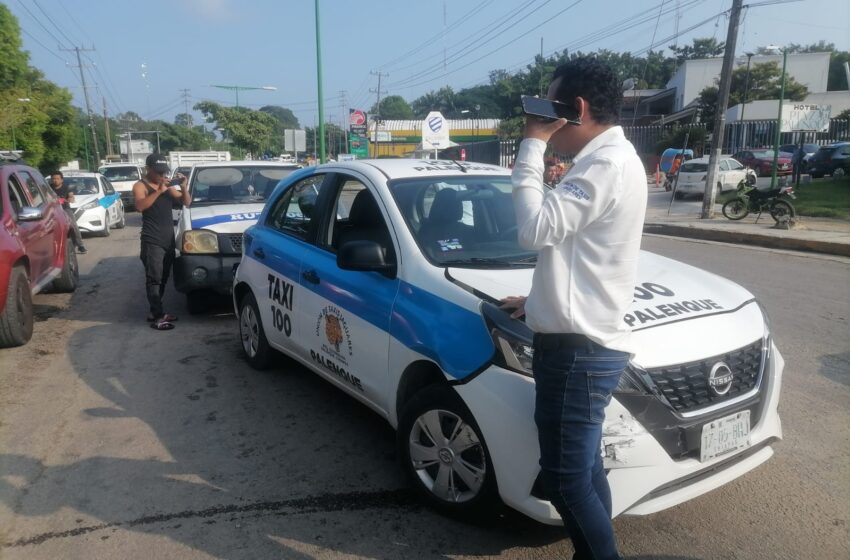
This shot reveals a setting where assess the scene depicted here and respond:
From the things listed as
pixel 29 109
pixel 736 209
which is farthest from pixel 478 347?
pixel 29 109

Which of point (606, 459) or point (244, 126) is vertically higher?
point (244, 126)

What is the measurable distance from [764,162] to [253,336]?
27.7 m

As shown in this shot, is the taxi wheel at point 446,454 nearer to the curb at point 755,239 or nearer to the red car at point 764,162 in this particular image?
the curb at point 755,239

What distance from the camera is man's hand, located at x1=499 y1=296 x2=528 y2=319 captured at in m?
2.55

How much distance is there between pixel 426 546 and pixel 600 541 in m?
1.02

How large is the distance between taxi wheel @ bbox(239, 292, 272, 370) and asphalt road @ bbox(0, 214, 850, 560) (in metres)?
0.14

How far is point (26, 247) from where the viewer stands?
6.64 metres

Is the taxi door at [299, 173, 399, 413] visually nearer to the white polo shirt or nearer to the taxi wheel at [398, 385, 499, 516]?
the taxi wheel at [398, 385, 499, 516]

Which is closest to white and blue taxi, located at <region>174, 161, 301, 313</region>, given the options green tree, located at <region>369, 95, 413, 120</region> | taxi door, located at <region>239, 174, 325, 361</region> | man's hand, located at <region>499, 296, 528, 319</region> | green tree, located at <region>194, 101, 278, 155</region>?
taxi door, located at <region>239, 174, 325, 361</region>

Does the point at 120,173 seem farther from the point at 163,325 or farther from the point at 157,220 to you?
the point at 163,325

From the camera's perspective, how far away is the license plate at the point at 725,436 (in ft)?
8.79

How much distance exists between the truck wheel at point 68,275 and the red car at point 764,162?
26.2m

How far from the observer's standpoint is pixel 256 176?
8.70 m

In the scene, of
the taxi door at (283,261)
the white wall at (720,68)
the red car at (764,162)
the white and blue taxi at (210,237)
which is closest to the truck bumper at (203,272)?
the white and blue taxi at (210,237)
